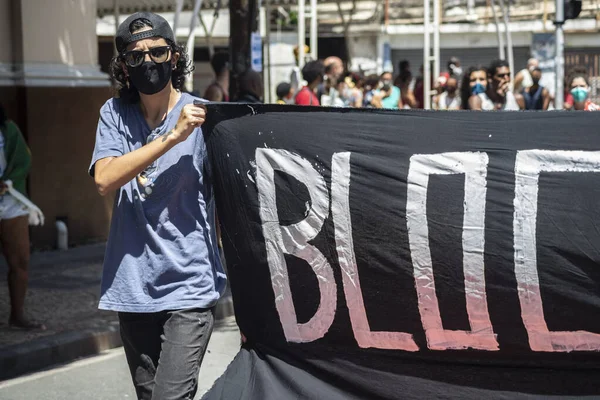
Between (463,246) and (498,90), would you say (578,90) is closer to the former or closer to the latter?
(498,90)

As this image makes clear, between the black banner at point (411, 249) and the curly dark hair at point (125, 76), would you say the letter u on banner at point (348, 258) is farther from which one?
the curly dark hair at point (125, 76)

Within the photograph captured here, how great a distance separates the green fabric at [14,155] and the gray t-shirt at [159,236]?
376 centimetres

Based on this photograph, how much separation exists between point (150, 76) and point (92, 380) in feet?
11.1

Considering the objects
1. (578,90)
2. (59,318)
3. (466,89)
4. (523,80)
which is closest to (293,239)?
(59,318)

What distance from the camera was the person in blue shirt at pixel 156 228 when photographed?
11.7ft

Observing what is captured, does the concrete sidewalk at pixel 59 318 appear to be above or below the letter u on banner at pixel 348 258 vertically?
below

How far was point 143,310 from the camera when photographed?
360cm

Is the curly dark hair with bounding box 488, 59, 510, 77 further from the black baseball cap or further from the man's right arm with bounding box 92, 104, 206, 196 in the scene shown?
the man's right arm with bounding box 92, 104, 206, 196

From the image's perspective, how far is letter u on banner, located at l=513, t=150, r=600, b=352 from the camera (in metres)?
3.64

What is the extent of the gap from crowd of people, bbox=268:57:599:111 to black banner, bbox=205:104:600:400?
4.67 ft

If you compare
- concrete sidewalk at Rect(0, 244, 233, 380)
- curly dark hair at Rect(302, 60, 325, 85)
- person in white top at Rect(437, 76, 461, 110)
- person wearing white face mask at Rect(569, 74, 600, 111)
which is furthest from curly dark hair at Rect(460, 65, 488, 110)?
person in white top at Rect(437, 76, 461, 110)

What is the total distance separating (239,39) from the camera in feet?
37.7

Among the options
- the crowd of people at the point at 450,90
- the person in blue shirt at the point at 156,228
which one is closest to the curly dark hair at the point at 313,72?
the crowd of people at the point at 450,90

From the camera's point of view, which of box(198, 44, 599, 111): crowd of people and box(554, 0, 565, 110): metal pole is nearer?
box(198, 44, 599, 111): crowd of people
